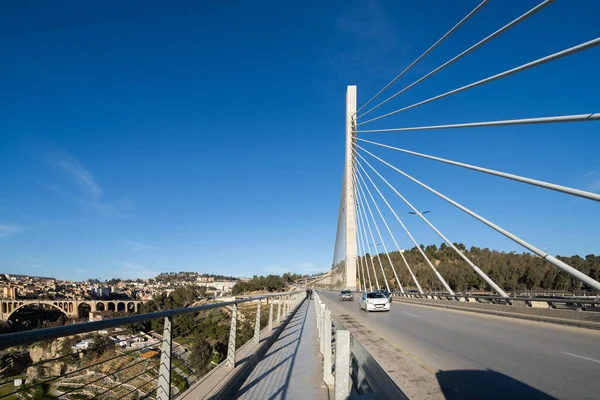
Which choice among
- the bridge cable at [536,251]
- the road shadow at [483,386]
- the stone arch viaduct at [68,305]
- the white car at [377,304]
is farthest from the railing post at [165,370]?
the white car at [377,304]

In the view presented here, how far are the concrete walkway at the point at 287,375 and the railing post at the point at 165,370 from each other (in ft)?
5.70

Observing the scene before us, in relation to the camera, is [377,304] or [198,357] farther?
[377,304]

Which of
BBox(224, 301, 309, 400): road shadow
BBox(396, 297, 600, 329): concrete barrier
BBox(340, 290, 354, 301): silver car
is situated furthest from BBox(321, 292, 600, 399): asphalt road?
BBox(340, 290, 354, 301): silver car

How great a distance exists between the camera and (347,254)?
50.8 m

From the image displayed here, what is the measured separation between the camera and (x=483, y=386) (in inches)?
266

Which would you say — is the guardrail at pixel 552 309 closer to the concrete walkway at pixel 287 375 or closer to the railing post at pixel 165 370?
the concrete walkway at pixel 287 375

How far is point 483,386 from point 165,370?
485cm

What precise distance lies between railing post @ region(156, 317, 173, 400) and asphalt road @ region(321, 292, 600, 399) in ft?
12.8

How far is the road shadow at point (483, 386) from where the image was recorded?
6.10 m

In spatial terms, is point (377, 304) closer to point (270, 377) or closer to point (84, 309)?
point (270, 377)

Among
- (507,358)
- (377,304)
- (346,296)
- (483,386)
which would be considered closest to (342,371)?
(483,386)

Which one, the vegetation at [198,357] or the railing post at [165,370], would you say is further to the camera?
the vegetation at [198,357]

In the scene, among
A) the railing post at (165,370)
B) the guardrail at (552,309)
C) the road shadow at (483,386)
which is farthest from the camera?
the guardrail at (552,309)

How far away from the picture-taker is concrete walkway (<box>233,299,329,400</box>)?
19.8ft
